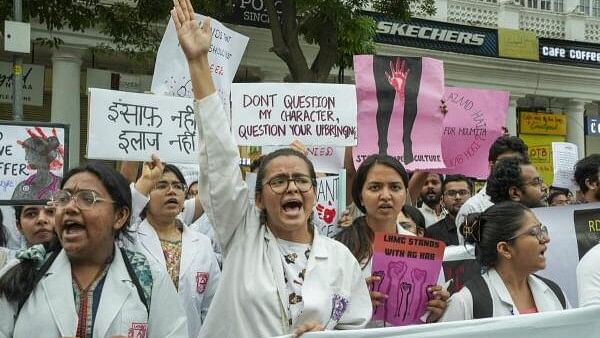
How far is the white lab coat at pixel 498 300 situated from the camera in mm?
2824

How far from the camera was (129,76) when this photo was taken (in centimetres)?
1241

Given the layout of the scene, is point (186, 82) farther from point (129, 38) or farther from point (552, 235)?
point (129, 38)

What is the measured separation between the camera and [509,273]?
2.99m

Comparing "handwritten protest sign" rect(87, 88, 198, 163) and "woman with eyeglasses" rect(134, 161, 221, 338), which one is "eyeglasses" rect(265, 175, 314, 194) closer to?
"woman with eyeglasses" rect(134, 161, 221, 338)

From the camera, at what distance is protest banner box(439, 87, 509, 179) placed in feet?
17.9

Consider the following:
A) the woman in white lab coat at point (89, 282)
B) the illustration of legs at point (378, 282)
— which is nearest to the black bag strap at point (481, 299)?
the illustration of legs at point (378, 282)

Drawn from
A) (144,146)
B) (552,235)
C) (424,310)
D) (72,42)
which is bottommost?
(424,310)

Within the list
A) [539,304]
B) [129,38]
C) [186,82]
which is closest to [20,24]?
[129,38]

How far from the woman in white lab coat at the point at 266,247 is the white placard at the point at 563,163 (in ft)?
13.3

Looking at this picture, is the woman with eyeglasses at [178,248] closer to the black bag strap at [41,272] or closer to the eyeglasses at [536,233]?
the black bag strap at [41,272]

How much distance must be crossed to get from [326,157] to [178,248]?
5.51 ft

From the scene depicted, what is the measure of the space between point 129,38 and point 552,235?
7427 mm

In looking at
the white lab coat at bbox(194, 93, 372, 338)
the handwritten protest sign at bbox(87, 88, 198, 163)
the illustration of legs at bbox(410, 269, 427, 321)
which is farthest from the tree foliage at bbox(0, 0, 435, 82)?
the white lab coat at bbox(194, 93, 372, 338)

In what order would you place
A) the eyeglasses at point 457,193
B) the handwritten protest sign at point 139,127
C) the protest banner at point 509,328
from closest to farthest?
1. the protest banner at point 509,328
2. the handwritten protest sign at point 139,127
3. the eyeglasses at point 457,193
